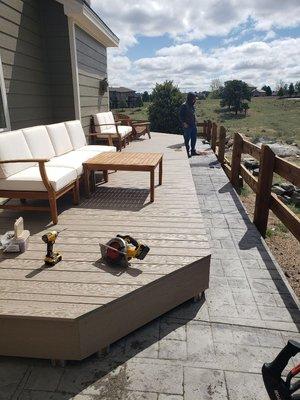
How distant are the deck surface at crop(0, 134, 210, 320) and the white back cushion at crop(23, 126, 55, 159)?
741 millimetres

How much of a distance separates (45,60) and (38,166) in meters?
3.66

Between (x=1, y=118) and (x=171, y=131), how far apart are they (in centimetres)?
1152

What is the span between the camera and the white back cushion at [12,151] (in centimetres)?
357

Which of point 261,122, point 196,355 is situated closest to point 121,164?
point 196,355

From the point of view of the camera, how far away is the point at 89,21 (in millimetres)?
6809

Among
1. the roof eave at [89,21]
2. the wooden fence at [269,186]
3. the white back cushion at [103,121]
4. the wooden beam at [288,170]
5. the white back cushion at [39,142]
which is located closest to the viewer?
the wooden beam at [288,170]

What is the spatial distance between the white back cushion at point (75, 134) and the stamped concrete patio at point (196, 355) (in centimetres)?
314

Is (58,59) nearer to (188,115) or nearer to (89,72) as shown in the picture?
(89,72)

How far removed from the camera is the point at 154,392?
1989mm

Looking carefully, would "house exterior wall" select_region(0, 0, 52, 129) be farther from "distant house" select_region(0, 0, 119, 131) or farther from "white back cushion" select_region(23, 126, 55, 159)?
"white back cushion" select_region(23, 126, 55, 159)

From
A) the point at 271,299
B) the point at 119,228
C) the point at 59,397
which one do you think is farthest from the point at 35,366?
the point at 271,299

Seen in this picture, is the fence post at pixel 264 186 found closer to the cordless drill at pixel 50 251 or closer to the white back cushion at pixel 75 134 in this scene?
the cordless drill at pixel 50 251

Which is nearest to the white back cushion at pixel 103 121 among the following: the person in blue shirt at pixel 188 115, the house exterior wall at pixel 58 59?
the house exterior wall at pixel 58 59

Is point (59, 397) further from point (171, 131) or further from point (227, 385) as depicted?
point (171, 131)
